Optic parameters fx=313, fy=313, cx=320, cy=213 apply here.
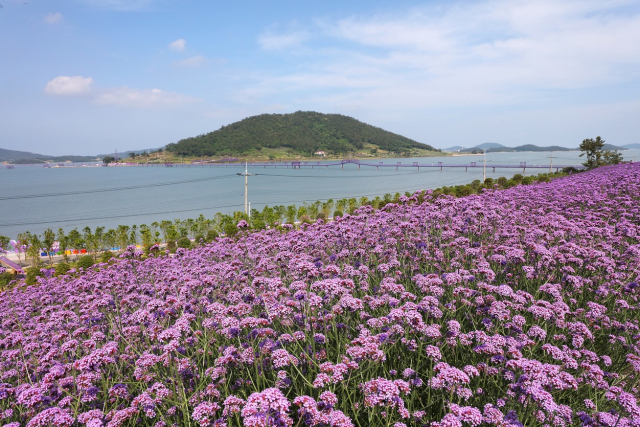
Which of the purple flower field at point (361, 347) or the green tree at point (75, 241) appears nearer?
the purple flower field at point (361, 347)

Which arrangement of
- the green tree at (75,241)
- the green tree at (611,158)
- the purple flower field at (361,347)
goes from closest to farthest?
the purple flower field at (361,347) → the green tree at (75,241) → the green tree at (611,158)

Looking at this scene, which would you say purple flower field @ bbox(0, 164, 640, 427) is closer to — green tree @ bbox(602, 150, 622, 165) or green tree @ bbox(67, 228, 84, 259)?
green tree @ bbox(67, 228, 84, 259)

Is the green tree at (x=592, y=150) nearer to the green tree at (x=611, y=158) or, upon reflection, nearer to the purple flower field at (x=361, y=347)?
the green tree at (x=611, y=158)

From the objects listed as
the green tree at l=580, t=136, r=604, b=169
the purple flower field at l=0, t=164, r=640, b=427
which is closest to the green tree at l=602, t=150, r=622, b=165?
the green tree at l=580, t=136, r=604, b=169

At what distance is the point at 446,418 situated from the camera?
241 centimetres

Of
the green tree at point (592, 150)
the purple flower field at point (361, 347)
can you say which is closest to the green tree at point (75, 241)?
the purple flower field at point (361, 347)

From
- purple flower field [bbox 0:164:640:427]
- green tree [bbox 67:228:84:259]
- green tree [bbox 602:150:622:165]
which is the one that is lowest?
green tree [bbox 67:228:84:259]

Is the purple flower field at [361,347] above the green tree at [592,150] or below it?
below

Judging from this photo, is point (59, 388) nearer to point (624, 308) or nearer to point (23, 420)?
point (23, 420)

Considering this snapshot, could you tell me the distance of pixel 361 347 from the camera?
3.15 m

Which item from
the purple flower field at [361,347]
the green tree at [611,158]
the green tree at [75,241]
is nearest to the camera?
the purple flower field at [361,347]

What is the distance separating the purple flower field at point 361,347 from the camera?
2.89 meters

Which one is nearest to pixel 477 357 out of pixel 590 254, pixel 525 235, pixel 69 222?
pixel 590 254

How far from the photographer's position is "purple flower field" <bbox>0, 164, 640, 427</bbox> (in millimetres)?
2893
